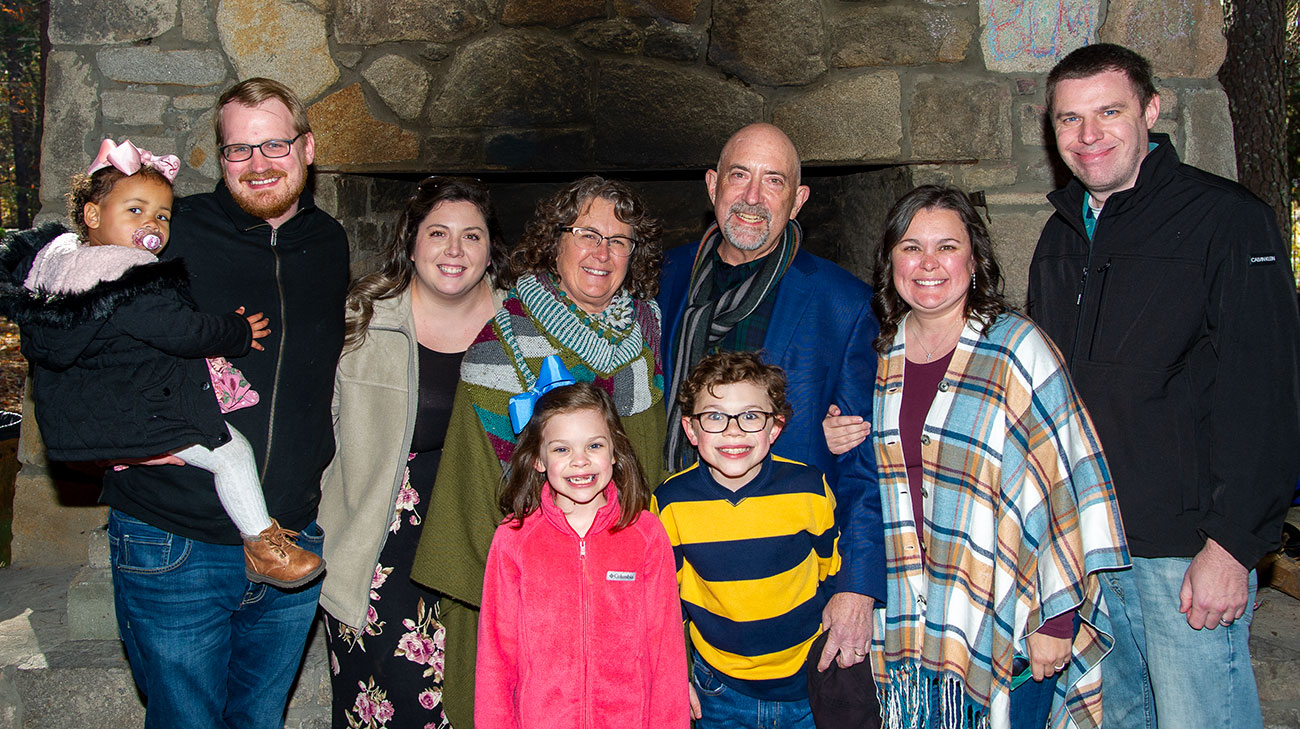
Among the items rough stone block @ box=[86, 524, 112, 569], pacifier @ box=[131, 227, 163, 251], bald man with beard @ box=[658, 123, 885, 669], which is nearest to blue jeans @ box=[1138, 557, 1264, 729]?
bald man with beard @ box=[658, 123, 885, 669]

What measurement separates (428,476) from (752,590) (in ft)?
2.96

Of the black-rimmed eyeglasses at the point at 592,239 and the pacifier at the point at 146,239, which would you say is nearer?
the pacifier at the point at 146,239

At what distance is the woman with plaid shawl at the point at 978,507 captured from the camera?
2.03 metres

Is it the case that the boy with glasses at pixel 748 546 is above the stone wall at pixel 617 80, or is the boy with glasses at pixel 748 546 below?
below

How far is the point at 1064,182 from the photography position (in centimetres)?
338

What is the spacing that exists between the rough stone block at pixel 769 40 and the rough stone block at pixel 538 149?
2.06ft

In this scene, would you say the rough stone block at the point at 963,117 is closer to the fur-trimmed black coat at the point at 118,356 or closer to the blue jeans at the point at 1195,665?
the blue jeans at the point at 1195,665

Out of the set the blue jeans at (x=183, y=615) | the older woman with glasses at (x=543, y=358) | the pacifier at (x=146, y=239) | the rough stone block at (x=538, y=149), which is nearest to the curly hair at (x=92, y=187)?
the pacifier at (x=146, y=239)

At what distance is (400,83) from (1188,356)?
9.05 ft

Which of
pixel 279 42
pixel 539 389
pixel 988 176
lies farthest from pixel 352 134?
pixel 988 176

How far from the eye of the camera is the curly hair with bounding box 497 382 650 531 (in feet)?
6.84

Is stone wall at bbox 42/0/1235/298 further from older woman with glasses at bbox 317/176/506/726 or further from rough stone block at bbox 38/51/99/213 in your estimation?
older woman with glasses at bbox 317/176/506/726

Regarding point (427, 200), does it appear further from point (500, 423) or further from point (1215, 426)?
point (1215, 426)

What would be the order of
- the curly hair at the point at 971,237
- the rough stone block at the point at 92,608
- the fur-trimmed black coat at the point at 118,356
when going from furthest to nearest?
1. the rough stone block at the point at 92,608
2. the curly hair at the point at 971,237
3. the fur-trimmed black coat at the point at 118,356
